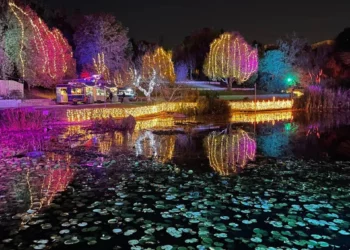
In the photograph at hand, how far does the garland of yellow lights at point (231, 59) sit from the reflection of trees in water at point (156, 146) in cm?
3156

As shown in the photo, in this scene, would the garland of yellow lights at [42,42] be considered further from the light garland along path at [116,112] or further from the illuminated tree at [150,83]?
the light garland along path at [116,112]

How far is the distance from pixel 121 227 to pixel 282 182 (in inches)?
184

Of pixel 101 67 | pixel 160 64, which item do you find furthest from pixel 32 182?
pixel 101 67

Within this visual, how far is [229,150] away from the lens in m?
14.3

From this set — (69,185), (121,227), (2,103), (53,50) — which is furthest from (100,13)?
(121,227)

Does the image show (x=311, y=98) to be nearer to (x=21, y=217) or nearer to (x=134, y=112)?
(x=134, y=112)

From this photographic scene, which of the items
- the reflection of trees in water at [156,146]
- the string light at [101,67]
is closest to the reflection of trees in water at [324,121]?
the reflection of trees in water at [156,146]

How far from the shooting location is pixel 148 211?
7.28 metres

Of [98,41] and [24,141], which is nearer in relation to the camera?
[24,141]

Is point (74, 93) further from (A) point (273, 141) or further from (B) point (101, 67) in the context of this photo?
(A) point (273, 141)

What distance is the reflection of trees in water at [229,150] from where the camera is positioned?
37.6ft

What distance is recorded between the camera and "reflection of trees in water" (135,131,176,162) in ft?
43.6

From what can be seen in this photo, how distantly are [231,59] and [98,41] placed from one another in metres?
16.3

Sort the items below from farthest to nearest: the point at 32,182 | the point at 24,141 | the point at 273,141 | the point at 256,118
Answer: the point at 256,118 < the point at 273,141 < the point at 24,141 < the point at 32,182
